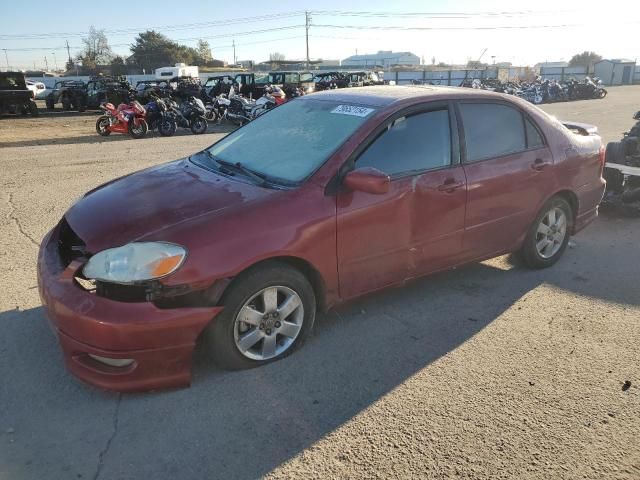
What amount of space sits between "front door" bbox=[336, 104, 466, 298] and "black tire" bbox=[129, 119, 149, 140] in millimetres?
12984

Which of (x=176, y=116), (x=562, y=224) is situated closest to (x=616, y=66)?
(x=176, y=116)

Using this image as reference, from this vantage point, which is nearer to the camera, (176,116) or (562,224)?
(562,224)

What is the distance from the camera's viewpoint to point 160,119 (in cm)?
1576

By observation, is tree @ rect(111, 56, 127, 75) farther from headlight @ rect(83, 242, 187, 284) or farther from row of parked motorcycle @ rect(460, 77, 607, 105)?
headlight @ rect(83, 242, 187, 284)

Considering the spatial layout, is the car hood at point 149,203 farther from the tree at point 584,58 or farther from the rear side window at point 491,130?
the tree at point 584,58

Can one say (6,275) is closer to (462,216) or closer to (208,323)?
(208,323)

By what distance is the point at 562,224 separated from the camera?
4.84 m

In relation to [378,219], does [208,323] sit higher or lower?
lower

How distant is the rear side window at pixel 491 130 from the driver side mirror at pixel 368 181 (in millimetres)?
1147

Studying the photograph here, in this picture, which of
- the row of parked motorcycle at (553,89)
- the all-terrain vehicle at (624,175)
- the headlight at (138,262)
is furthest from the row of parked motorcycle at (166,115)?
the row of parked motorcycle at (553,89)

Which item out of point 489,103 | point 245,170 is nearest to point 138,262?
point 245,170

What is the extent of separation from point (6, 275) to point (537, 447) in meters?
4.32

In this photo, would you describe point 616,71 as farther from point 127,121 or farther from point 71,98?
point 127,121

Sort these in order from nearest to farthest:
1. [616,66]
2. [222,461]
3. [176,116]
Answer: [222,461], [176,116], [616,66]
